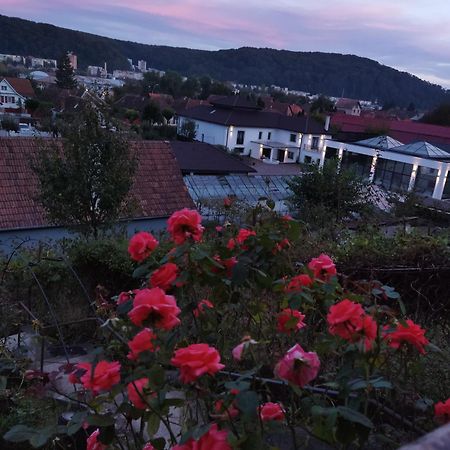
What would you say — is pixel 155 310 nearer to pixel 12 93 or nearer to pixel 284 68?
pixel 12 93

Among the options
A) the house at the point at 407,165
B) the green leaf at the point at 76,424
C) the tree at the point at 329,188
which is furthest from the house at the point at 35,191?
the house at the point at 407,165

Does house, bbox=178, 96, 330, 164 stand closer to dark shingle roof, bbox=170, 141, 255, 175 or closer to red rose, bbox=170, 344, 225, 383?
dark shingle roof, bbox=170, 141, 255, 175

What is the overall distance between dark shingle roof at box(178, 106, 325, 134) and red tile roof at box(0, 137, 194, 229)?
23887mm

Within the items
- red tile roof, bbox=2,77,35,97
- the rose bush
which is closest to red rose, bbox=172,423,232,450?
the rose bush

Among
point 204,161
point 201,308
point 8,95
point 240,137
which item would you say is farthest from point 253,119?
point 201,308

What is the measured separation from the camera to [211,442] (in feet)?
3.54

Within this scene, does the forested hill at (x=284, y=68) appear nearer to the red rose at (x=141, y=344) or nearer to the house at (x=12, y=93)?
the house at (x=12, y=93)

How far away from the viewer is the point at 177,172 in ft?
46.0

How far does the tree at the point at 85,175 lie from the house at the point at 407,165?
16.2 meters

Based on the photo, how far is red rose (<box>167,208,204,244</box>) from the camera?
150cm

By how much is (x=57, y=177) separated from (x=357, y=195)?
8.26 metres

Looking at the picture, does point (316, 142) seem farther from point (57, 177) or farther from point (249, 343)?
point (249, 343)

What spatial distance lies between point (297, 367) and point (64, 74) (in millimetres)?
71910

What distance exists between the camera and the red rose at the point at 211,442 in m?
1.07
